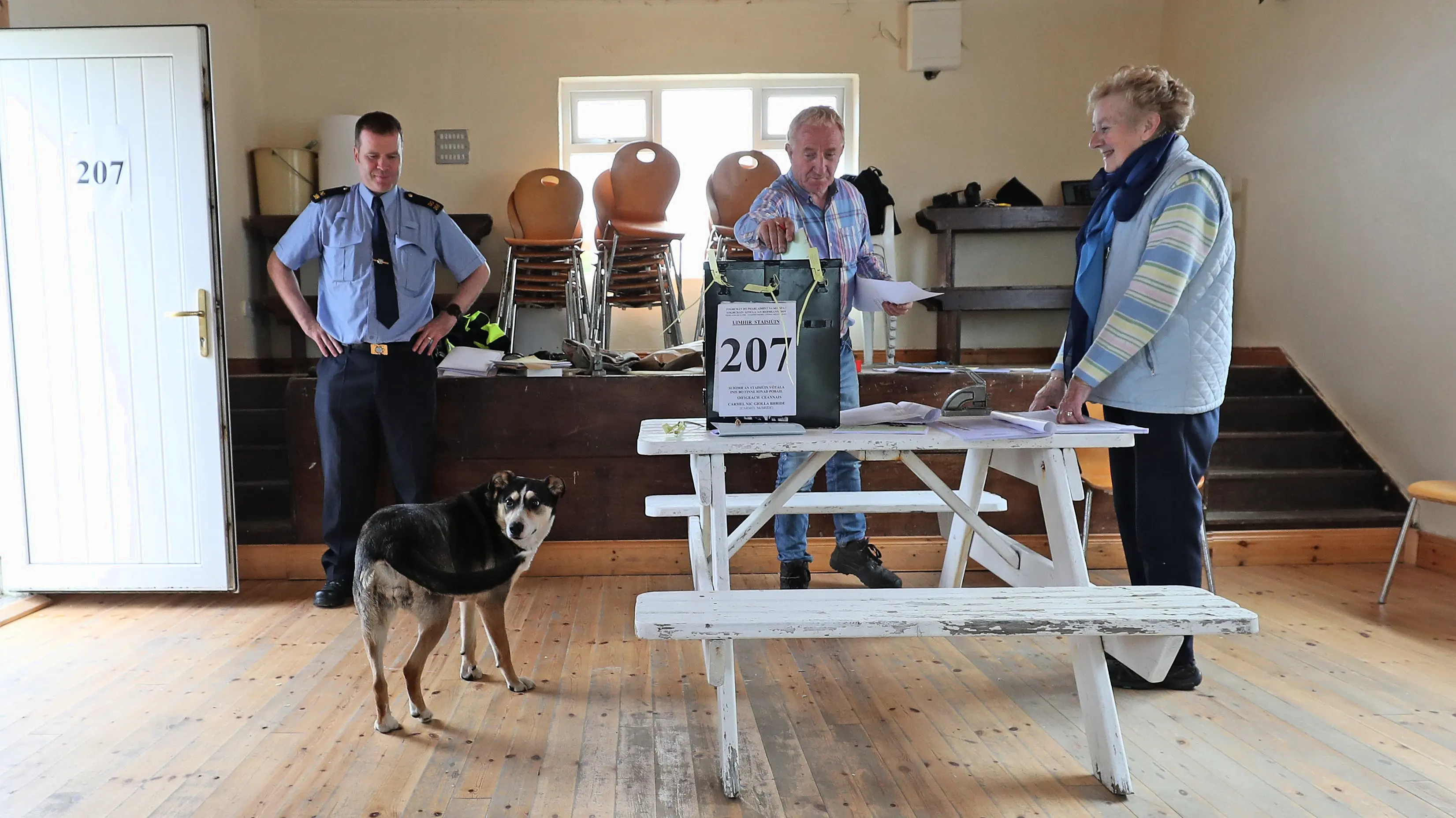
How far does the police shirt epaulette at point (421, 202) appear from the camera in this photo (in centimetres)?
312

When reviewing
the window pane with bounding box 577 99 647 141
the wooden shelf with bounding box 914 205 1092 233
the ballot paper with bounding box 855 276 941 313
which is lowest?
the ballot paper with bounding box 855 276 941 313

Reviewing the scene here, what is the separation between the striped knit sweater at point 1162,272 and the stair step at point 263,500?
3111mm

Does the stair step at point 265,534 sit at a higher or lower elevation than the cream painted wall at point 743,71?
lower

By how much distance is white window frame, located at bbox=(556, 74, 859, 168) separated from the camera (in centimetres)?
608

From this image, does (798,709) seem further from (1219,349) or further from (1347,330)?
(1347,330)

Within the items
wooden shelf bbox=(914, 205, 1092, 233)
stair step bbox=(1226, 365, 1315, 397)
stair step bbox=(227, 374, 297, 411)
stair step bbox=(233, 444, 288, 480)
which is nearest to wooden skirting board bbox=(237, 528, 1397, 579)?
stair step bbox=(233, 444, 288, 480)

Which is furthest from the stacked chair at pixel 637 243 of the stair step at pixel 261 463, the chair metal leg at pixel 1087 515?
the chair metal leg at pixel 1087 515

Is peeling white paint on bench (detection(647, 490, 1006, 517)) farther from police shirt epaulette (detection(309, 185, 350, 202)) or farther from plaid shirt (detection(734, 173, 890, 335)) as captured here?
police shirt epaulette (detection(309, 185, 350, 202))

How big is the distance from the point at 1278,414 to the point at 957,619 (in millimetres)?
3460

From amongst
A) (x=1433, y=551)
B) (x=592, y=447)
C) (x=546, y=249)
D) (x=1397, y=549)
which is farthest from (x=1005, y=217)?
(x=592, y=447)

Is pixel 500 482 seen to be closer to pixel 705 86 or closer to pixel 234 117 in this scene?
pixel 234 117

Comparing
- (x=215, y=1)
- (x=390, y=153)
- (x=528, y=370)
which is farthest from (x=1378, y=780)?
(x=215, y=1)

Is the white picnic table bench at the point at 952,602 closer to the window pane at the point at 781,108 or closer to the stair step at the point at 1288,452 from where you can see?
the stair step at the point at 1288,452

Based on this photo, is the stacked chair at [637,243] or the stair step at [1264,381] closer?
the stair step at [1264,381]
